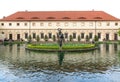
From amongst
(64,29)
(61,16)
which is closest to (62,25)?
(64,29)

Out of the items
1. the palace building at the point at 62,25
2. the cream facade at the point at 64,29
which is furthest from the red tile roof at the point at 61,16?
the cream facade at the point at 64,29

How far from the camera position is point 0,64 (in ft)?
88.2

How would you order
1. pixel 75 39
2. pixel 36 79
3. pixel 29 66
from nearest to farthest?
pixel 36 79 < pixel 29 66 < pixel 75 39

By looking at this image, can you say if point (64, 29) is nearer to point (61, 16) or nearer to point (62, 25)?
point (62, 25)

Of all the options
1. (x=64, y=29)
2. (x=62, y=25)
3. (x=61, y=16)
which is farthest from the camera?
(x=61, y=16)

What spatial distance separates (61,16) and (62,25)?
245 centimetres

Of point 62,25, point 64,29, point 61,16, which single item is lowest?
point 64,29

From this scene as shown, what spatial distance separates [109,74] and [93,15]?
54.2 meters

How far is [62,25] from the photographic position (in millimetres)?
74500

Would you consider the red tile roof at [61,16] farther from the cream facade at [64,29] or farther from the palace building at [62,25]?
the cream facade at [64,29]

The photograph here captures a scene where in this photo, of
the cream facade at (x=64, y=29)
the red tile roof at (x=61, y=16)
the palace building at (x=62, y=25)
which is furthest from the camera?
the red tile roof at (x=61, y=16)

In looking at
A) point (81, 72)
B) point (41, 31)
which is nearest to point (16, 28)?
point (41, 31)

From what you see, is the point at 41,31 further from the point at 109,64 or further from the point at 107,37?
the point at 109,64

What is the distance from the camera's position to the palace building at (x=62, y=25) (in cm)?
7362
